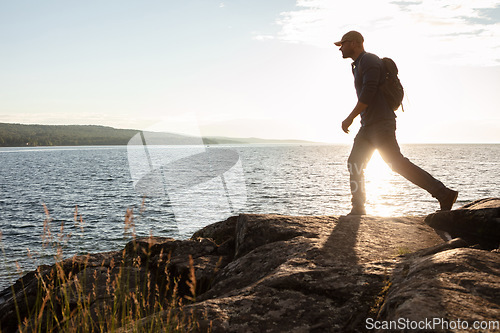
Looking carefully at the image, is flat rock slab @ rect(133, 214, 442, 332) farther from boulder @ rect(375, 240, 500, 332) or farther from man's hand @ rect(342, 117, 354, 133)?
man's hand @ rect(342, 117, 354, 133)

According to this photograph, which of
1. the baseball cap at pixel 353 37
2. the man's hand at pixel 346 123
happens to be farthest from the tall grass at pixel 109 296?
the baseball cap at pixel 353 37

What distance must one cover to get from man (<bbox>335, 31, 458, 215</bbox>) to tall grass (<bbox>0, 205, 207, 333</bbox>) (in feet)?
11.0

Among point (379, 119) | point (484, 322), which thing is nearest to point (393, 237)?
point (379, 119)

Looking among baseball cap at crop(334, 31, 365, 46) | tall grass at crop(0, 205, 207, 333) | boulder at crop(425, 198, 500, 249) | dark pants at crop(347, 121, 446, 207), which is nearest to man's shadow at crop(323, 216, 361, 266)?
dark pants at crop(347, 121, 446, 207)

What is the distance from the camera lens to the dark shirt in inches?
221

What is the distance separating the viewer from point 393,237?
4871mm

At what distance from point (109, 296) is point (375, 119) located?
4441 millimetres

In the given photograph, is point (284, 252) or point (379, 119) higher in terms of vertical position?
point (379, 119)

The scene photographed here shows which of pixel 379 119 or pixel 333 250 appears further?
pixel 379 119

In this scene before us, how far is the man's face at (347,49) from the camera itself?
593 centimetres

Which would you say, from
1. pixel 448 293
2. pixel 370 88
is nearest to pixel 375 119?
pixel 370 88

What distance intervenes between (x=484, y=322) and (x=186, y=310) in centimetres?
198

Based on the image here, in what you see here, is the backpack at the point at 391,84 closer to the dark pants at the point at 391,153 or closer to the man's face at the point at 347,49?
the dark pants at the point at 391,153

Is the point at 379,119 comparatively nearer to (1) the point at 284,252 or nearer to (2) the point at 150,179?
(1) the point at 284,252
